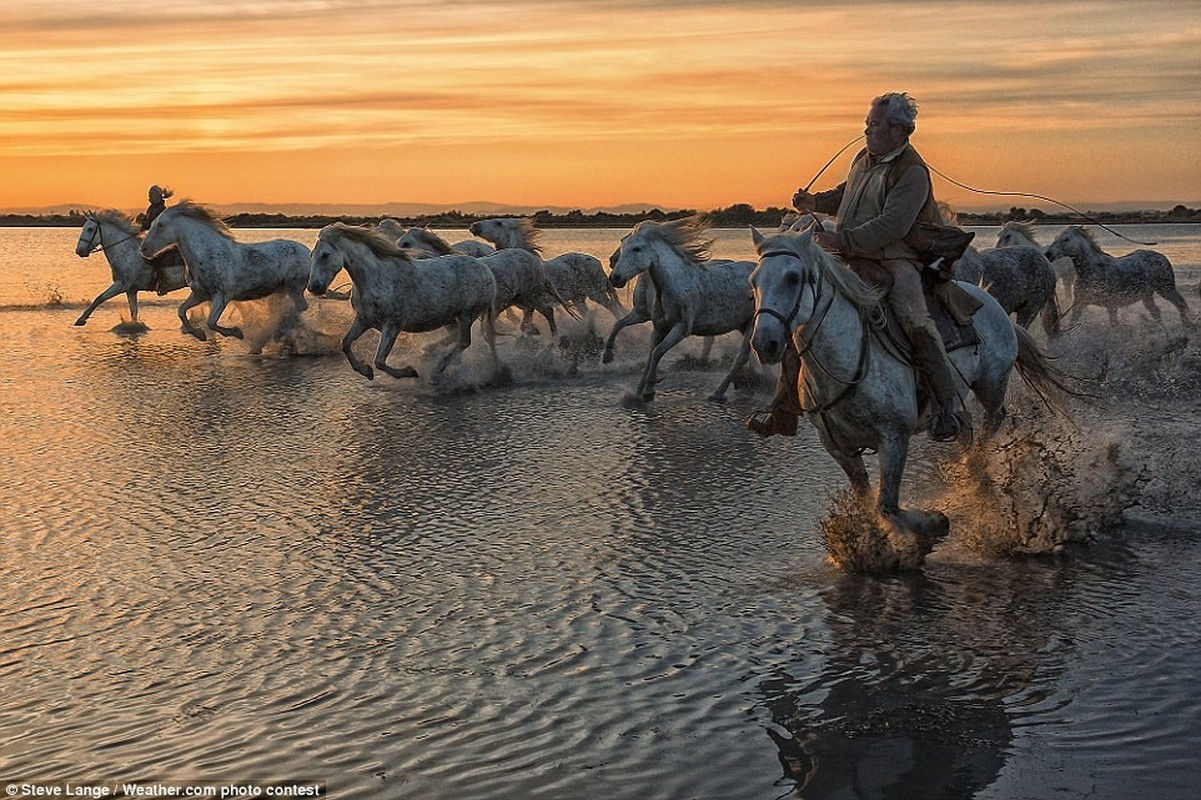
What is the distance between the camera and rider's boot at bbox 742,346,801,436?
783cm

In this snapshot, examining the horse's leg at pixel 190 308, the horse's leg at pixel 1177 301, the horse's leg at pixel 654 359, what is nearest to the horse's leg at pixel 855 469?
the horse's leg at pixel 654 359

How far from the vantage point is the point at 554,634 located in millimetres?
6832

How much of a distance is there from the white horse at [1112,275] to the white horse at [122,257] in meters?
14.5

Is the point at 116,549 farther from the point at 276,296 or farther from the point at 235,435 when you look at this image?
the point at 276,296

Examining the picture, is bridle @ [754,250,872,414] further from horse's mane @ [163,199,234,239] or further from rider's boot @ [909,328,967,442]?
horse's mane @ [163,199,234,239]

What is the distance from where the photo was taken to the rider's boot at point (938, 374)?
305 inches

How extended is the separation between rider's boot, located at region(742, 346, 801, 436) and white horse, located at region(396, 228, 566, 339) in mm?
10473

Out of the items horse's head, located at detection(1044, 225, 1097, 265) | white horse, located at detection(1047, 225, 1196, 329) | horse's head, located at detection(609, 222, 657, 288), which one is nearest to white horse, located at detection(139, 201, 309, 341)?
horse's head, located at detection(609, 222, 657, 288)

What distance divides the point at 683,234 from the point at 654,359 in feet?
5.34

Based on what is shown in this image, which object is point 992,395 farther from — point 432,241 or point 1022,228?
point 432,241

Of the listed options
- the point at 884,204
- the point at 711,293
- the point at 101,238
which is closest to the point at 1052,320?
the point at 711,293

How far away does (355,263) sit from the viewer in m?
16.1

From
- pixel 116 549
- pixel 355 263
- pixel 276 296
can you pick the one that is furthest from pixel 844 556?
pixel 276 296

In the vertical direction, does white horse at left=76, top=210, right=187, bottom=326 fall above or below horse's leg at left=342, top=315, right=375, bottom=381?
above
